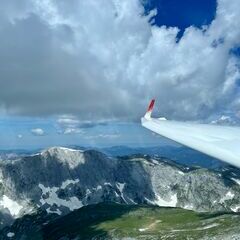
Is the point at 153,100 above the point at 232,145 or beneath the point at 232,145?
above

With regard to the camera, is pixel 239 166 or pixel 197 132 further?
pixel 197 132

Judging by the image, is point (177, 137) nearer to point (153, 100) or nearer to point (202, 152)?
point (202, 152)

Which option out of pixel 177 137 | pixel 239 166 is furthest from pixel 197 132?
pixel 239 166

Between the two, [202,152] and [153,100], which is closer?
[202,152]

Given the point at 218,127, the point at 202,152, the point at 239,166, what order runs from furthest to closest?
1. the point at 218,127
2. the point at 202,152
3. the point at 239,166

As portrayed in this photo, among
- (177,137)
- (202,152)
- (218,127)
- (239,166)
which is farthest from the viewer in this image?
(218,127)

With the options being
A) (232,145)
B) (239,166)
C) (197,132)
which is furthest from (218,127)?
(239,166)
